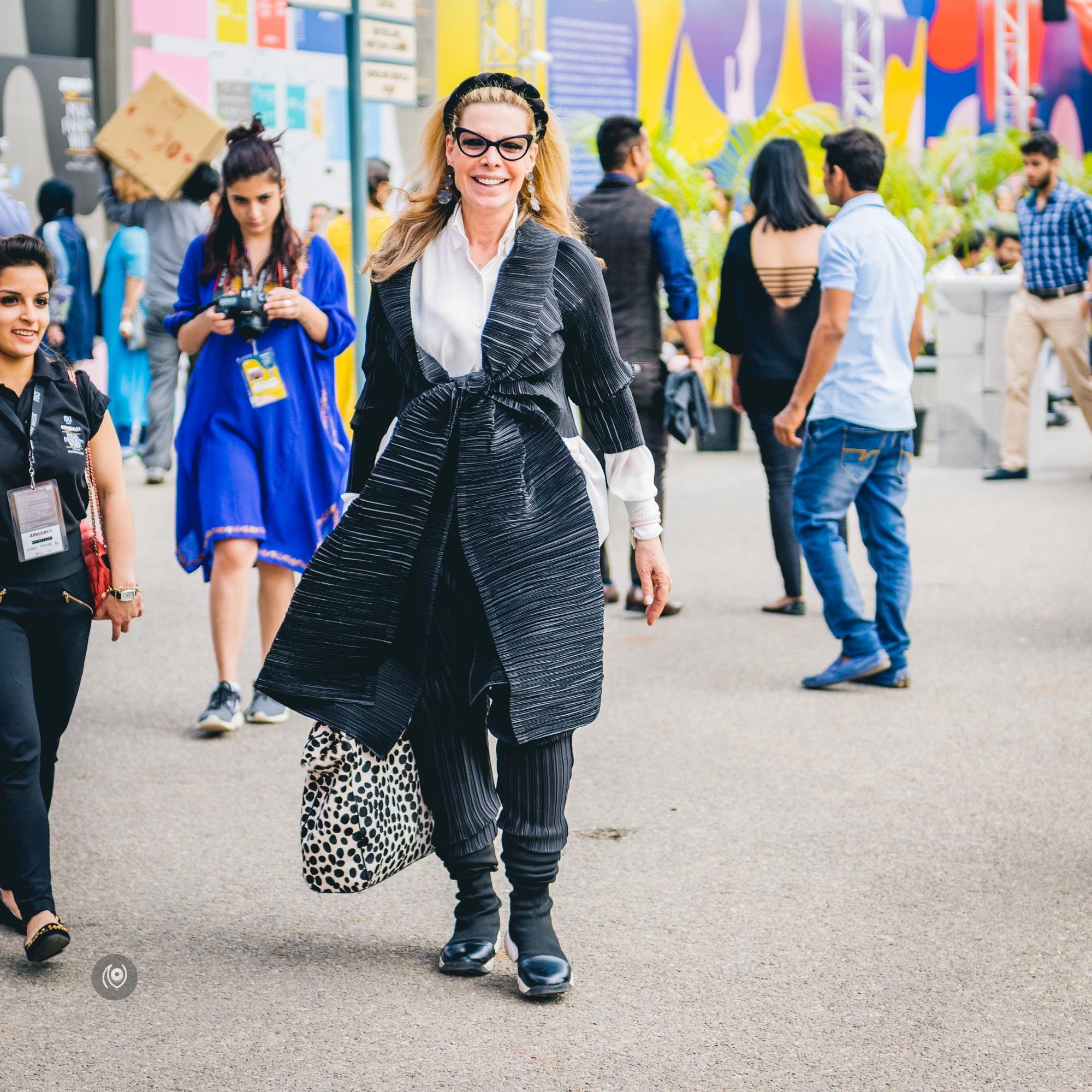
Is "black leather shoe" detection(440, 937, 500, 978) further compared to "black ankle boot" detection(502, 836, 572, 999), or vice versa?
"black leather shoe" detection(440, 937, 500, 978)

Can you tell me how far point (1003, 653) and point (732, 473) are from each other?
6421 mm

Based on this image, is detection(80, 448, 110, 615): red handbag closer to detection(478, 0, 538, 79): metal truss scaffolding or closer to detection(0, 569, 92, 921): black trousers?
detection(0, 569, 92, 921): black trousers

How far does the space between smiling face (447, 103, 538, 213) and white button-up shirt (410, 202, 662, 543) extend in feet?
0.30

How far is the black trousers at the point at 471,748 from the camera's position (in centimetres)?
350

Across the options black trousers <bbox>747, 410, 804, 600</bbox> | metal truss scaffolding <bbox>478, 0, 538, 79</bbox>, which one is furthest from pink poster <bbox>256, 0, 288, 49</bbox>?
black trousers <bbox>747, 410, 804, 600</bbox>

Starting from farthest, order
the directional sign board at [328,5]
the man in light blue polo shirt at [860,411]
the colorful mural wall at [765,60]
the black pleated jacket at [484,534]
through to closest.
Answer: the colorful mural wall at [765,60]
the directional sign board at [328,5]
the man in light blue polo shirt at [860,411]
the black pleated jacket at [484,534]

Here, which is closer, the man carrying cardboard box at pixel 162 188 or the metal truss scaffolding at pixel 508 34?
the man carrying cardboard box at pixel 162 188

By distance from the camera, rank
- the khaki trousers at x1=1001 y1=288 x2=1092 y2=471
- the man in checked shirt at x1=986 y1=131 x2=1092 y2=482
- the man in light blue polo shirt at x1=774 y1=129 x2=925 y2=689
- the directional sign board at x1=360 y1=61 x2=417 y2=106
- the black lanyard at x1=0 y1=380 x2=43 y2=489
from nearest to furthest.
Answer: the black lanyard at x1=0 y1=380 x2=43 y2=489 → the man in light blue polo shirt at x1=774 y1=129 x2=925 y2=689 → the directional sign board at x1=360 y1=61 x2=417 y2=106 → the man in checked shirt at x1=986 y1=131 x2=1092 y2=482 → the khaki trousers at x1=1001 y1=288 x2=1092 y2=471

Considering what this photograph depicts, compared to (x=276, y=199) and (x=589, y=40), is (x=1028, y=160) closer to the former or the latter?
(x=276, y=199)

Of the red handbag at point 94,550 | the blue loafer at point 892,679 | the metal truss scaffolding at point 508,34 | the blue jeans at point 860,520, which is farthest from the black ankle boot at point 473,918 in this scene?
the metal truss scaffolding at point 508,34

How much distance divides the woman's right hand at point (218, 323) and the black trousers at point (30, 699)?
178cm

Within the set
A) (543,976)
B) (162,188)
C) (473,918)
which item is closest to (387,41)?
(162,188)

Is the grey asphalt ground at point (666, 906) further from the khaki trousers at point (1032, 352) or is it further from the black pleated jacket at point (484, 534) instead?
the khaki trousers at point (1032, 352)

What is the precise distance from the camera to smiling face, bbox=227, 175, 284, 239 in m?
5.49
